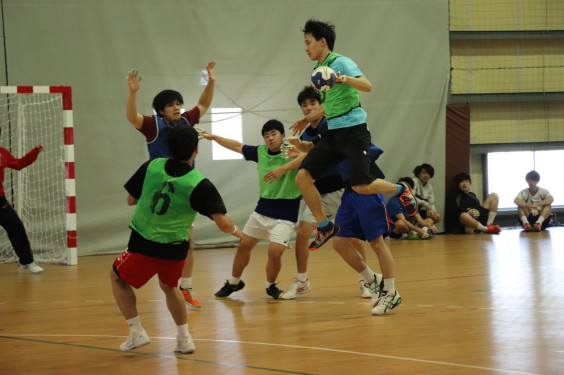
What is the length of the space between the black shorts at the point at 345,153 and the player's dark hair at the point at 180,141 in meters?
1.47

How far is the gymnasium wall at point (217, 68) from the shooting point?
34.5 feet

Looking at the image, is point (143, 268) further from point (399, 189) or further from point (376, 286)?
point (399, 189)

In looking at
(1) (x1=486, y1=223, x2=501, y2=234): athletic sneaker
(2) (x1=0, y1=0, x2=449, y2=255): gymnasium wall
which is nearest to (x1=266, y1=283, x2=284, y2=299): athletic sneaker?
(2) (x1=0, y1=0, x2=449, y2=255): gymnasium wall

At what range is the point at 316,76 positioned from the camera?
4.95 metres

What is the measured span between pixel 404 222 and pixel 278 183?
5.83m

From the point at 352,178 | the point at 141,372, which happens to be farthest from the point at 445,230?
the point at 141,372

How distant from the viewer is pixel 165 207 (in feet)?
12.7

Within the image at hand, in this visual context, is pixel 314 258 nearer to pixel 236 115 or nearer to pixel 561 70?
pixel 236 115

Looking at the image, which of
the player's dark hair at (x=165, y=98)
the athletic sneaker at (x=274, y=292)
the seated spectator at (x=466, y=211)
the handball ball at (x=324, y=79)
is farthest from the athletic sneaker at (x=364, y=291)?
the seated spectator at (x=466, y=211)

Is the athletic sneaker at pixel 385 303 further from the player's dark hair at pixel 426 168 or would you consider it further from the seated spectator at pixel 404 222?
the player's dark hair at pixel 426 168

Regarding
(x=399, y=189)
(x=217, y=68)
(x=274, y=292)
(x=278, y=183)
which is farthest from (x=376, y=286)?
(x=217, y=68)

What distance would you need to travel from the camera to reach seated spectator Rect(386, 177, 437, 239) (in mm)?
11469

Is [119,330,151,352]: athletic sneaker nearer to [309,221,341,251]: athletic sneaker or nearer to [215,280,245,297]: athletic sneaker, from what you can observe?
[309,221,341,251]: athletic sneaker

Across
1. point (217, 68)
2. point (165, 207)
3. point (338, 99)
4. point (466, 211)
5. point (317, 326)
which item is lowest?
point (317, 326)
